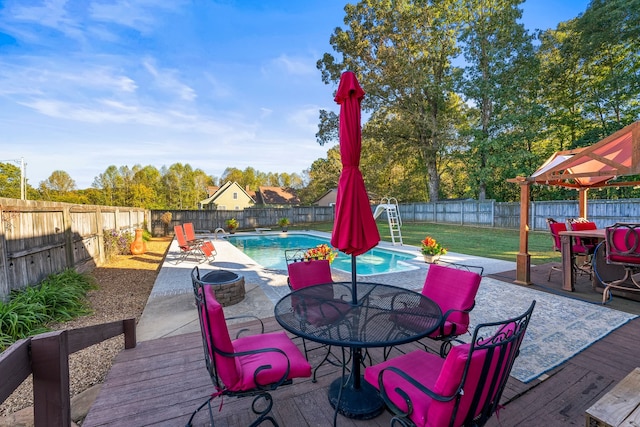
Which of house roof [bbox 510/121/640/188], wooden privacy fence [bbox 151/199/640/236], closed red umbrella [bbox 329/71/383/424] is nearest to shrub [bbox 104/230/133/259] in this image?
wooden privacy fence [bbox 151/199/640/236]

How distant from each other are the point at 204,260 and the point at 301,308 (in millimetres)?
6930

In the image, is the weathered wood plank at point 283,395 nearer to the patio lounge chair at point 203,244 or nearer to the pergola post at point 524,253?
the pergola post at point 524,253

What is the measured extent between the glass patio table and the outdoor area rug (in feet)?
3.89

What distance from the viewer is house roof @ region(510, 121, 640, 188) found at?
12.6 feet

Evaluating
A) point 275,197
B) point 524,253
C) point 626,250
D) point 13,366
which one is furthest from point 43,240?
point 275,197

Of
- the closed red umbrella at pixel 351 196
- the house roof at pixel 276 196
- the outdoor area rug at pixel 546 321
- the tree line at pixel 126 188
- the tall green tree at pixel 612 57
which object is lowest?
the outdoor area rug at pixel 546 321

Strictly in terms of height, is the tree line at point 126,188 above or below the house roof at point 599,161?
above

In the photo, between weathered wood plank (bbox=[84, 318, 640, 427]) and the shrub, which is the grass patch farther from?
the shrub

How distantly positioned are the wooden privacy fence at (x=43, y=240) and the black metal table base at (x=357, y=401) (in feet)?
14.4

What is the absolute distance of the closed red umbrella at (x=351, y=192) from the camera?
2.22 m

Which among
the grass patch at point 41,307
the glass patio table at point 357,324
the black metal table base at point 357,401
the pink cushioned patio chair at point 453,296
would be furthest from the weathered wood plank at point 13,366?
the grass patch at point 41,307

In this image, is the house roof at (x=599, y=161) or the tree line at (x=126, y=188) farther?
the tree line at (x=126, y=188)

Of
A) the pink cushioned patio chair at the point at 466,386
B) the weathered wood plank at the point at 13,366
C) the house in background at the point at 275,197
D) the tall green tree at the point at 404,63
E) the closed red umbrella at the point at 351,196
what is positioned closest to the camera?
the weathered wood plank at the point at 13,366

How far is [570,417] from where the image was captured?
6.16 ft
